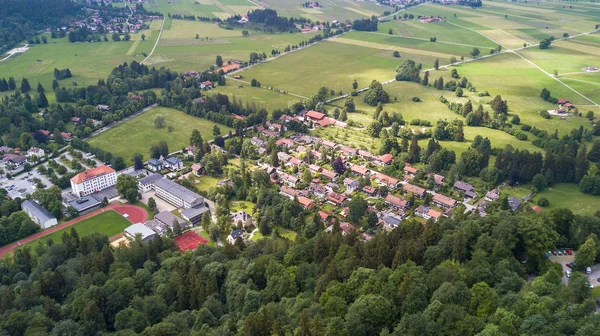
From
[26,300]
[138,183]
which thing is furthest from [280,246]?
[138,183]

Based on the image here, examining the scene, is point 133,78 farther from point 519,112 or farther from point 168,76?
point 519,112

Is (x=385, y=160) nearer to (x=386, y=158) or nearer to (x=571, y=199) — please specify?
(x=386, y=158)

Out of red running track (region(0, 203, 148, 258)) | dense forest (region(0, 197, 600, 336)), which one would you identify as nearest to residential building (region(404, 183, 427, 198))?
dense forest (region(0, 197, 600, 336))

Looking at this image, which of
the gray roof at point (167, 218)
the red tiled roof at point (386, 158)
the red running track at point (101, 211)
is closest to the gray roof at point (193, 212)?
the gray roof at point (167, 218)

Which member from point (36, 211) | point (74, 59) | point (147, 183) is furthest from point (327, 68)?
point (36, 211)

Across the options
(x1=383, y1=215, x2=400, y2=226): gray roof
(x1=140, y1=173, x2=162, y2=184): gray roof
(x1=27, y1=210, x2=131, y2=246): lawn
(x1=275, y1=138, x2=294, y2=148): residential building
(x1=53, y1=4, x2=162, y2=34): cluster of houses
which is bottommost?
(x1=27, y1=210, x2=131, y2=246): lawn

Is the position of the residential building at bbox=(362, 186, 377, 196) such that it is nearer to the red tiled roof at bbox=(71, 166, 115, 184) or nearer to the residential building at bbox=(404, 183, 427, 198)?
the residential building at bbox=(404, 183, 427, 198)
